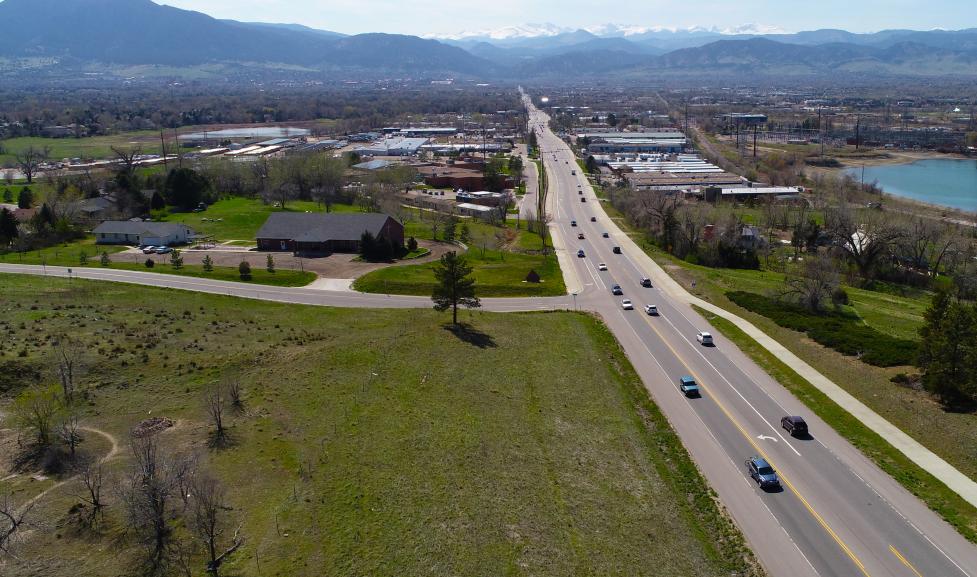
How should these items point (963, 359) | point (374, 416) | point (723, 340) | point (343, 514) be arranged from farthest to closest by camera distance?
point (723, 340) < point (963, 359) < point (374, 416) < point (343, 514)

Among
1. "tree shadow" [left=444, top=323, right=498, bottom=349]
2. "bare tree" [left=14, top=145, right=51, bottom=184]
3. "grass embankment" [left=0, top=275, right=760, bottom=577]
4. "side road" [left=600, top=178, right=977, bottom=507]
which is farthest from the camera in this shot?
"bare tree" [left=14, top=145, right=51, bottom=184]

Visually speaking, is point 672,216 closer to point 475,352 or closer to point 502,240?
point 502,240

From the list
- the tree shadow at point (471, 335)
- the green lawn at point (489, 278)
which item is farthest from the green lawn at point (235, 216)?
the tree shadow at point (471, 335)

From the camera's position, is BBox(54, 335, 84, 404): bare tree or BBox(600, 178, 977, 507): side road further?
BBox(54, 335, 84, 404): bare tree

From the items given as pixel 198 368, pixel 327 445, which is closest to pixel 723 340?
pixel 327 445

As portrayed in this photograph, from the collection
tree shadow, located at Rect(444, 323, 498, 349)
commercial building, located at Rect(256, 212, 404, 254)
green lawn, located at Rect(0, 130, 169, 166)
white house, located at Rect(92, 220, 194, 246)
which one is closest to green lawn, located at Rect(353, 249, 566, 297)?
commercial building, located at Rect(256, 212, 404, 254)

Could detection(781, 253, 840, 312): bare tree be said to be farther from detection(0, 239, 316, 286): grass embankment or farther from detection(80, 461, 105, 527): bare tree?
detection(80, 461, 105, 527): bare tree

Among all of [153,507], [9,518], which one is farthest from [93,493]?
[153,507]
